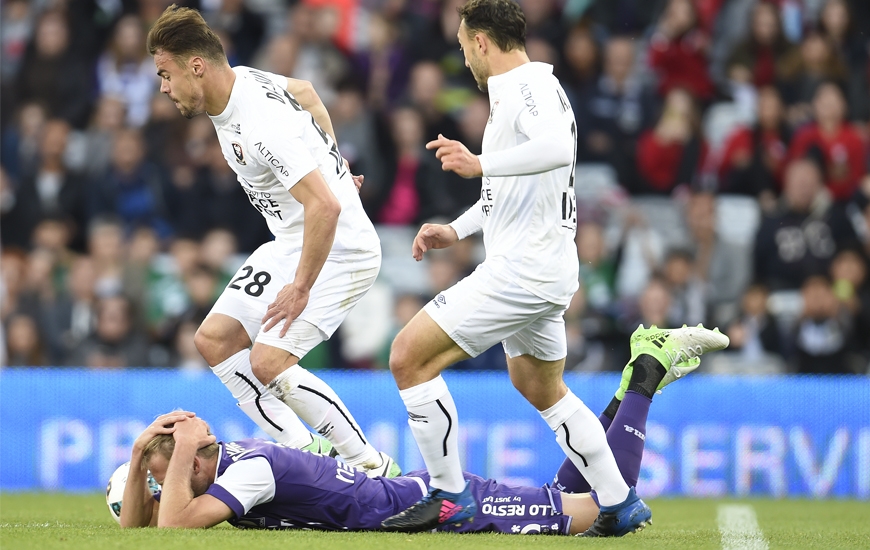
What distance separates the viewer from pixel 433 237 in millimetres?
6059

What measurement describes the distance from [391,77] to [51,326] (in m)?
4.46

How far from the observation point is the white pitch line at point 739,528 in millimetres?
5597

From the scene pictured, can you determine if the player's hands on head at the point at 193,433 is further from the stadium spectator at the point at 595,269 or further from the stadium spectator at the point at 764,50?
the stadium spectator at the point at 764,50

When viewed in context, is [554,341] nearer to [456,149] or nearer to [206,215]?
[456,149]

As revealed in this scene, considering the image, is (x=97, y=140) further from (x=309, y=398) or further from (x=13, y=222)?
(x=309, y=398)

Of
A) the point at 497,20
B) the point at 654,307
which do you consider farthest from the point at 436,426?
the point at 654,307

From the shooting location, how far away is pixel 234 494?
210 inches

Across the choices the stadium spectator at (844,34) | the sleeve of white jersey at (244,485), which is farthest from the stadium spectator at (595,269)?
the sleeve of white jersey at (244,485)

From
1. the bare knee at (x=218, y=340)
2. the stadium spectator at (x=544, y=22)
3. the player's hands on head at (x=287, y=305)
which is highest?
the stadium spectator at (x=544, y=22)

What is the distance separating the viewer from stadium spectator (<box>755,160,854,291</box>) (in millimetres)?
11586

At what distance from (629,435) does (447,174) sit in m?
6.56

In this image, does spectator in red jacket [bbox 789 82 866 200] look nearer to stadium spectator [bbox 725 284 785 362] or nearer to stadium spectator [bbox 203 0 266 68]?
stadium spectator [bbox 725 284 785 362]

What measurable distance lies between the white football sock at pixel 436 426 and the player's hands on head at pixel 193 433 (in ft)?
2.88

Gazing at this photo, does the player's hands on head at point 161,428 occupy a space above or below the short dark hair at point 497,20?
below
